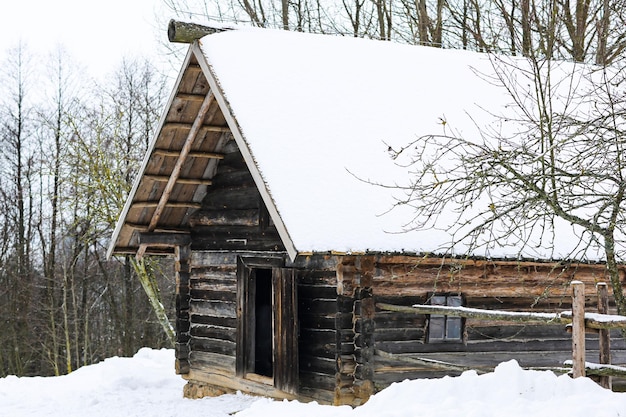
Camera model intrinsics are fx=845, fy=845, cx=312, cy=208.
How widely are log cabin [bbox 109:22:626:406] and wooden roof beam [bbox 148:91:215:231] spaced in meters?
0.02

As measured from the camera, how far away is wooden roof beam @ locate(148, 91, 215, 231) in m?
11.9

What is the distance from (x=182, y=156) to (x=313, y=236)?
331cm

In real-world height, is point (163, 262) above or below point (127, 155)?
below

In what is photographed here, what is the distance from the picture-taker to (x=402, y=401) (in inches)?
302


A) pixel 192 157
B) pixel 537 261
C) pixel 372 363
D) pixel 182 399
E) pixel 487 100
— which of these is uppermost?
pixel 487 100

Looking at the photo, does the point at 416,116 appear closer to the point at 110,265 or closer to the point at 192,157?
the point at 192,157

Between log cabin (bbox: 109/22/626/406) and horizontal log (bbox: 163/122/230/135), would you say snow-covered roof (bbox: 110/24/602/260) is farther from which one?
horizontal log (bbox: 163/122/230/135)

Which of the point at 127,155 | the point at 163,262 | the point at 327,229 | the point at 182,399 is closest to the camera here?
the point at 327,229

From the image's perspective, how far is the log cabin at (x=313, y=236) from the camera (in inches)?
420

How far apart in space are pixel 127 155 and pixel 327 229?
52.2 ft

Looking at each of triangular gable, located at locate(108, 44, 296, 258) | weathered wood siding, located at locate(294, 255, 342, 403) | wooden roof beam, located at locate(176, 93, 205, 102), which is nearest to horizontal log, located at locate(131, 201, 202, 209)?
triangular gable, located at locate(108, 44, 296, 258)

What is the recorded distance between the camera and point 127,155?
2495 centimetres

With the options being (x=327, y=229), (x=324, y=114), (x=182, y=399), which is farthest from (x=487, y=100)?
(x=182, y=399)

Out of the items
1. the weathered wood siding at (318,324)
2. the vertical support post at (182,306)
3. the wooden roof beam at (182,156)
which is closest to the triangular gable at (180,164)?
the wooden roof beam at (182,156)
